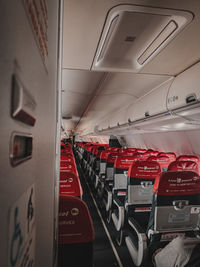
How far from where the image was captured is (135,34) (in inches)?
89.5

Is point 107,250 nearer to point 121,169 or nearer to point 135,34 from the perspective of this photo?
point 121,169

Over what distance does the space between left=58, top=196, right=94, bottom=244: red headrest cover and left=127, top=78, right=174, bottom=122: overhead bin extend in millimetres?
2702

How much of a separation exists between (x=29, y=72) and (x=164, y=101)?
3393 mm

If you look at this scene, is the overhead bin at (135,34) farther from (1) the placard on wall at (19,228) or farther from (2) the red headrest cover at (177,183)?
(1) the placard on wall at (19,228)

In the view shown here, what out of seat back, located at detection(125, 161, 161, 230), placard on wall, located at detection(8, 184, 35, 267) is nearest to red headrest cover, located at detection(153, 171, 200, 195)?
seat back, located at detection(125, 161, 161, 230)

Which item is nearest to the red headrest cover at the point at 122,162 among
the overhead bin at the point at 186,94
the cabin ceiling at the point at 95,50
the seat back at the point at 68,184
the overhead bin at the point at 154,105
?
the overhead bin at the point at 154,105

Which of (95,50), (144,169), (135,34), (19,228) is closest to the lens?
(19,228)

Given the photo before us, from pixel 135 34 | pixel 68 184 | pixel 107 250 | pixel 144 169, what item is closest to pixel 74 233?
pixel 68 184

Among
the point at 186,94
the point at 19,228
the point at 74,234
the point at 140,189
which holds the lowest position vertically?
the point at 140,189

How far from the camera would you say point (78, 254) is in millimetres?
1253

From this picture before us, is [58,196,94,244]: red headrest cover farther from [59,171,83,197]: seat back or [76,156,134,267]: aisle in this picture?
[76,156,134,267]: aisle

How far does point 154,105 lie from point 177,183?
2.16m

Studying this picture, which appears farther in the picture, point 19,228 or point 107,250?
point 107,250

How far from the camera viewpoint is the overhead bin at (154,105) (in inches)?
140
